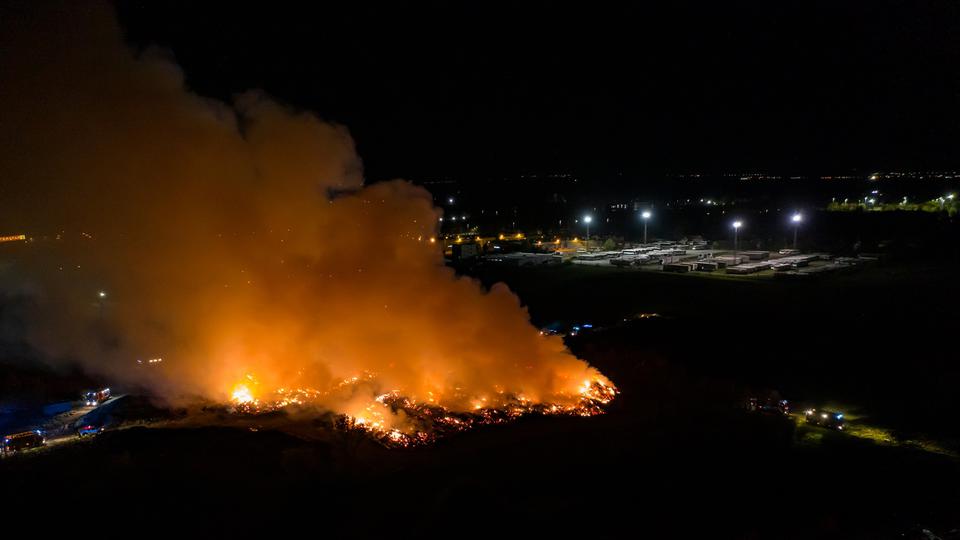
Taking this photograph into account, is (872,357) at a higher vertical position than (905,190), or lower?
lower

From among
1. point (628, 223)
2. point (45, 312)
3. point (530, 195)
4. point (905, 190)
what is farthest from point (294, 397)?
point (905, 190)

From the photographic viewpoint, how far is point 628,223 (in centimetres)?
9812

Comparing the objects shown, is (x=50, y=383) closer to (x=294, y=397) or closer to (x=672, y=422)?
(x=294, y=397)

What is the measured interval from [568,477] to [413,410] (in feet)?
15.7

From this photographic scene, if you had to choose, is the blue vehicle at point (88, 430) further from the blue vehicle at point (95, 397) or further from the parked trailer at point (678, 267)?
the parked trailer at point (678, 267)

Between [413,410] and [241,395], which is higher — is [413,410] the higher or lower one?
the lower one

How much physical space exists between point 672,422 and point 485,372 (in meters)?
5.46

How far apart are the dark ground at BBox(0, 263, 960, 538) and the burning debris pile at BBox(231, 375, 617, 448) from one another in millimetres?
490

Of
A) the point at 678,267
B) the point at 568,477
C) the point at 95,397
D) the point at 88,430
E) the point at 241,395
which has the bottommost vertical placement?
the point at 568,477

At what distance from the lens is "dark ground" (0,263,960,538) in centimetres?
1099

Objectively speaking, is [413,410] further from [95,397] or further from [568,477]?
[95,397]

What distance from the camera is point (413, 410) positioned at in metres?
15.5

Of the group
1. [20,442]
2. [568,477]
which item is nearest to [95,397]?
[20,442]

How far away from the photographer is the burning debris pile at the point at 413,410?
14.5 meters
